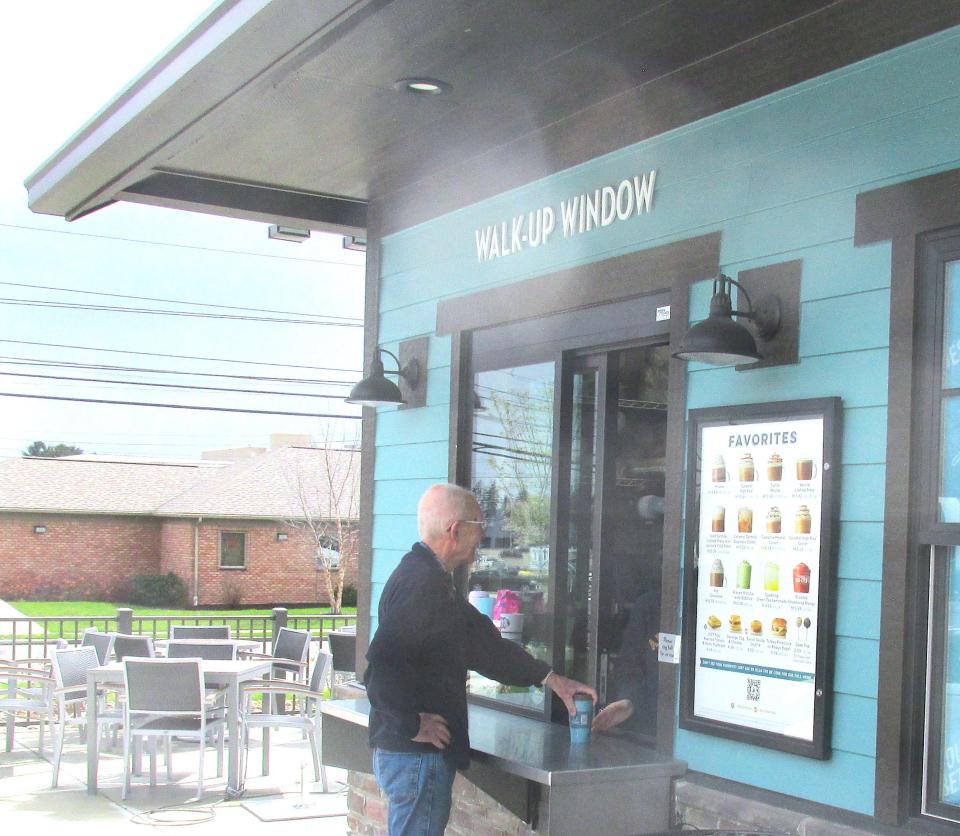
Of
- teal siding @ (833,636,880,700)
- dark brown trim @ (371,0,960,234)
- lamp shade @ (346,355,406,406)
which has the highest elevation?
dark brown trim @ (371,0,960,234)

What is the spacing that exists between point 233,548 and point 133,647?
2713 cm

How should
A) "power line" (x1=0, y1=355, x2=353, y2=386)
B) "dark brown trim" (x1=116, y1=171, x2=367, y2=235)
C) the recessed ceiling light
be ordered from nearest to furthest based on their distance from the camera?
the recessed ceiling light
"dark brown trim" (x1=116, y1=171, x2=367, y2=235)
"power line" (x1=0, y1=355, x2=353, y2=386)

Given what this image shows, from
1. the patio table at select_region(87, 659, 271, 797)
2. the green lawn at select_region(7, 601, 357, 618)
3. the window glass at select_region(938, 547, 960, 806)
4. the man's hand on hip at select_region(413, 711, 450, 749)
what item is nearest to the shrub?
the green lawn at select_region(7, 601, 357, 618)

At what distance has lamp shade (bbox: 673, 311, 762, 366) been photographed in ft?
12.5

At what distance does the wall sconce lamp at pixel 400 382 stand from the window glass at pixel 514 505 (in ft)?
1.47

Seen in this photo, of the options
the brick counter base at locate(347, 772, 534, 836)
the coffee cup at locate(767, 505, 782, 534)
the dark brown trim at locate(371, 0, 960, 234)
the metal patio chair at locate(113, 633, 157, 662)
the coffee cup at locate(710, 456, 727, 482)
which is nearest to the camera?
the dark brown trim at locate(371, 0, 960, 234)

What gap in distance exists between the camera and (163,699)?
28.0 ft

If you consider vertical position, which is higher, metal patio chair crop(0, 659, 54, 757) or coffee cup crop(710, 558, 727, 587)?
coffee cup crop(710, 558, 727, 587)

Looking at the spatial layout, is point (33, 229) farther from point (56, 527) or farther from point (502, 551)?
point (502, 551)

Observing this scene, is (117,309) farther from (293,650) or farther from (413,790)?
(413,790)

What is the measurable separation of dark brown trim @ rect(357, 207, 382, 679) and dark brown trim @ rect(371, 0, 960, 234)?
0.23 m

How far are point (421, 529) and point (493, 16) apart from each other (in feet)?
5.94

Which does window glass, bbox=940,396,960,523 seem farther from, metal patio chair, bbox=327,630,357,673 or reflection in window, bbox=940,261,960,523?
metal patio chair, bbox=327,630,357,673

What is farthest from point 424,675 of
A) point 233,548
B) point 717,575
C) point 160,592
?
point 160,592
